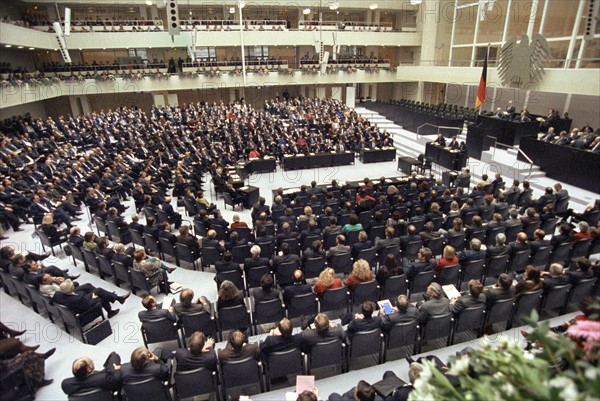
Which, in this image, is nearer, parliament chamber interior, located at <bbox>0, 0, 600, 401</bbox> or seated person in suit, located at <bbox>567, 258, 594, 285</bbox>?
parliament chamber interior, located at <bbox>0, 0, 600, 401</bbox>

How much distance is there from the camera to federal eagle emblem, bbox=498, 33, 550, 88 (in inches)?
685

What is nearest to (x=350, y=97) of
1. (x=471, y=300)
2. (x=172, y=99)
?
(x=172, y=99)

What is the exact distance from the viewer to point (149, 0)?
1037 inches

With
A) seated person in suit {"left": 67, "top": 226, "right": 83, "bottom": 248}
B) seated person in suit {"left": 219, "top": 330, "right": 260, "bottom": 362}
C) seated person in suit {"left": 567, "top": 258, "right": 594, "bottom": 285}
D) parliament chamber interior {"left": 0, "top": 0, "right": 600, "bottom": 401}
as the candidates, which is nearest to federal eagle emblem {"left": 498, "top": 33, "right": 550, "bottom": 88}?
parliament chamber interior {"left": 0, "top": 0, "right": 600, "bottom": 401}

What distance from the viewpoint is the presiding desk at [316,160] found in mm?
15802

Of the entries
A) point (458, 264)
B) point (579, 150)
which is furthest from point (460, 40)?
point (458, 264)

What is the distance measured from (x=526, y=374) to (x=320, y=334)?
3.20m

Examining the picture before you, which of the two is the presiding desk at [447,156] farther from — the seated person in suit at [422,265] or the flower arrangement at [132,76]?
the flower arrangement at [132,76]

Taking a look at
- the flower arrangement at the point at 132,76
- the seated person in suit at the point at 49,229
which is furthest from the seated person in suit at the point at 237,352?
the flower arrangement at the point at 132,76

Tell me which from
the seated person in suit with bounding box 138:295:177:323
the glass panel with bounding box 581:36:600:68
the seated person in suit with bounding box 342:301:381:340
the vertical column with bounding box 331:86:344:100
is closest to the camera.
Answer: the seated person in suit with bounding box 342:301:381:340

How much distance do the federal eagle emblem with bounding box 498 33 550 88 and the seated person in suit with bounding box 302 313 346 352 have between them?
1807 cm

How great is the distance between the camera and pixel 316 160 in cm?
1608

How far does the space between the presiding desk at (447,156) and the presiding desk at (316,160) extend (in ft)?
11.5

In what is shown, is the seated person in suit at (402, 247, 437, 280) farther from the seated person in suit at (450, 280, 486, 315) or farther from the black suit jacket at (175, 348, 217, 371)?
the black suit jacket at (175, 348, 217, 371)
